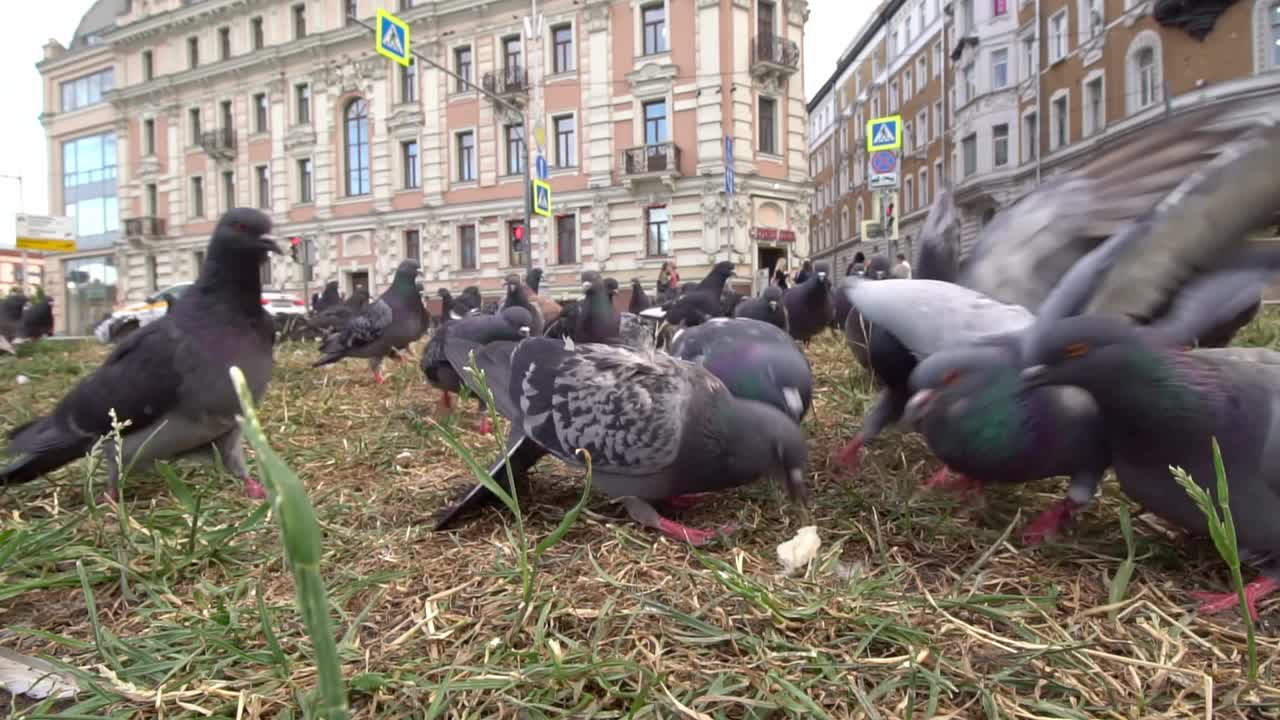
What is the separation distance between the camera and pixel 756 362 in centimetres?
276

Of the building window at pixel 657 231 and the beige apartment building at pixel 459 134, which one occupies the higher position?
the beige apartment building at pixel 459 134

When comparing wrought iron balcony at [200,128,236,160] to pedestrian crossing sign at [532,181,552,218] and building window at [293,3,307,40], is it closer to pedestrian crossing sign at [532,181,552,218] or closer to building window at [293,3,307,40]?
building window at [293,3,307,40]

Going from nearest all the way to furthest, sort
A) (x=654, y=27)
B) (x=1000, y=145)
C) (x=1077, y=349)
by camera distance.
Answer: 1. (x=1077, y=349)
2. (x=654, y=27)
3. (x=1000, y=145)

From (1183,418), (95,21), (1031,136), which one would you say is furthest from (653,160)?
(95,21)

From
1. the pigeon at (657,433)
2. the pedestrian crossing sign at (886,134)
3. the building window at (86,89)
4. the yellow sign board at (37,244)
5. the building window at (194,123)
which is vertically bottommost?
the pigeon at (657,433)

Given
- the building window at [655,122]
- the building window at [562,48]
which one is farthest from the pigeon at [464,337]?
the building window at [562,48]

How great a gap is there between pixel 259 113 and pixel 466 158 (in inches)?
422

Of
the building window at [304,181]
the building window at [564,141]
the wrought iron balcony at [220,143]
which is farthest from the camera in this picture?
the wrought iron balcony at [220,143]

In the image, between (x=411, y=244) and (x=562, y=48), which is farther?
(x=411, y=244)

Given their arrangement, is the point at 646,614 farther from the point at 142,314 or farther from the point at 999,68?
the point at 999,68

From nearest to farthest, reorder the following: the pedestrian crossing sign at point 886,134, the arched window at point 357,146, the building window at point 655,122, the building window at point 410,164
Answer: the pedestrian crossing sign at point 886,134
the building window at point 655,122
the building window at point 410,164
the arched window at point 357,146

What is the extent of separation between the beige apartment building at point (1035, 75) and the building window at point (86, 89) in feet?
119

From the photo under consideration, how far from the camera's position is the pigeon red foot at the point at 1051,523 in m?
1.89

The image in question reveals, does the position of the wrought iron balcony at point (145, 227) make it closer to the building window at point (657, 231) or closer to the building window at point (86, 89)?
the building window at point (86, 89)
